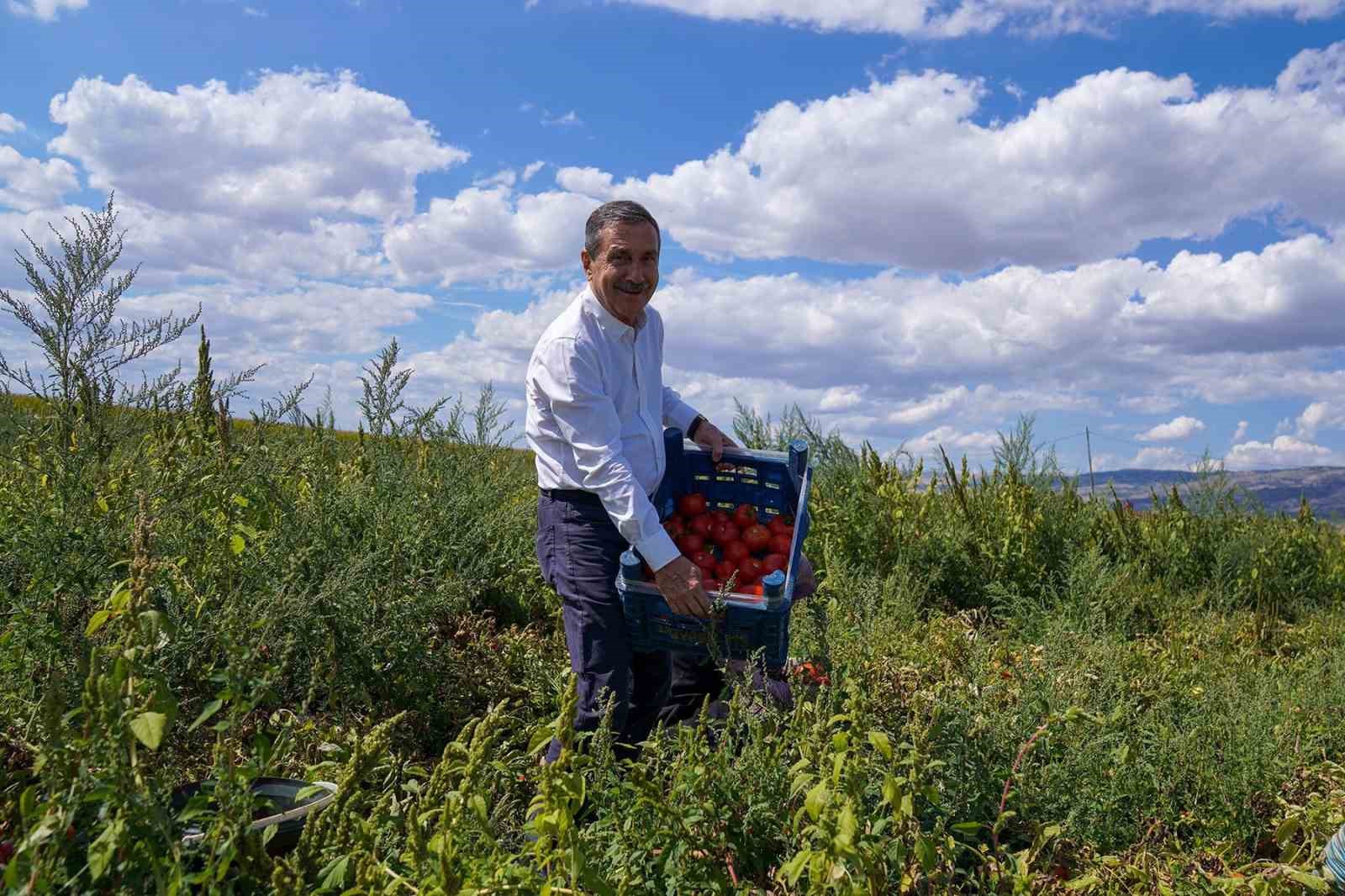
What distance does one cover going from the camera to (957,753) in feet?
9.57

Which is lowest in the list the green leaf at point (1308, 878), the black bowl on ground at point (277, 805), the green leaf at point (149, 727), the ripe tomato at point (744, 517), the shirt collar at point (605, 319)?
the green leaf at point (1308, 878)

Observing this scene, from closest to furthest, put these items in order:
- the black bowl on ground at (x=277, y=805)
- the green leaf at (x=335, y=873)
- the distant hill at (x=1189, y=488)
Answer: the green leaf at (x=335, y=873) → the black bowl on ground at (x=277, y=805) → the distant hill at (x=1189, y=488)

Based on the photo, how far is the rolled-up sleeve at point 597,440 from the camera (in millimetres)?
2943

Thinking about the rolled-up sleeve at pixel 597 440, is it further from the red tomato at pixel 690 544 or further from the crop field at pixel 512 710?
the crop field at pixel 512 710

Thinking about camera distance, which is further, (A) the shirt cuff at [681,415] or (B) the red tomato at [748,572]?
(A) the shirt cuff at [681,415]

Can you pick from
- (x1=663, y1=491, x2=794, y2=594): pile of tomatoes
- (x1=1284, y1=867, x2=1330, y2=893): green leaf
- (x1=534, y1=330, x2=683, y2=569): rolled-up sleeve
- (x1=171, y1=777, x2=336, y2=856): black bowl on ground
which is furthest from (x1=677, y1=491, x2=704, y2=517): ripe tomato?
(x1=1284, y1=867, x2=1330, y2=893): green leaf

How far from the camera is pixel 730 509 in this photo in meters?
3.96

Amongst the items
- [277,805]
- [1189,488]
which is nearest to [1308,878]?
[277,805]

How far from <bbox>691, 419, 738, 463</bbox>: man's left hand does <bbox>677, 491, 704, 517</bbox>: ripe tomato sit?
0.19 meters

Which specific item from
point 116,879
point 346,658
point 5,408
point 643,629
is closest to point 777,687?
point 643,629

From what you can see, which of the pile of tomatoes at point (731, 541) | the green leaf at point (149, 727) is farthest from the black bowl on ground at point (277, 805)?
the pile of tomatoes at point (731, 541)

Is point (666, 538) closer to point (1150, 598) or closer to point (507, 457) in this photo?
point (1150, 598)

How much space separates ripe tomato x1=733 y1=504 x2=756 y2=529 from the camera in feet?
11.9

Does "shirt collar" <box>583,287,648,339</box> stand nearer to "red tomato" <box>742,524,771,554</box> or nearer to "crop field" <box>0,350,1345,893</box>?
"red tomato" <box>742,524,771,554</box>
